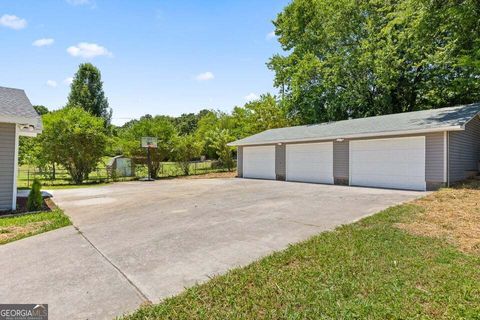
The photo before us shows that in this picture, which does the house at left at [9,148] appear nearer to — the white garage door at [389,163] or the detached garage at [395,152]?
the detached garage at [395,152]

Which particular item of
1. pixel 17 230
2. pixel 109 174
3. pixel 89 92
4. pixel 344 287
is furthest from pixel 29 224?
pixel 89 92

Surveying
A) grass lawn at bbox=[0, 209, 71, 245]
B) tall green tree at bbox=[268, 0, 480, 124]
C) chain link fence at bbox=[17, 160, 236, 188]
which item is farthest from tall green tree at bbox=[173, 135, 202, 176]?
grass lawn at bbox=[0, 209, 71, 245]

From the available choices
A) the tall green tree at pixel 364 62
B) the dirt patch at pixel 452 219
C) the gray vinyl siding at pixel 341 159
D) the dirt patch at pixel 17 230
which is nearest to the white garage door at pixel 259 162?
the gray vinyl siding at pixel 341 159

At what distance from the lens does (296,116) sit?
25.7 meters

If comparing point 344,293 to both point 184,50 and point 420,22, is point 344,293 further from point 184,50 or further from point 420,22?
point 184,50

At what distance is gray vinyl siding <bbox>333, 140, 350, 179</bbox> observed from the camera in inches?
528

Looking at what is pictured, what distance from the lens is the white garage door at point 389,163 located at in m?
11.0

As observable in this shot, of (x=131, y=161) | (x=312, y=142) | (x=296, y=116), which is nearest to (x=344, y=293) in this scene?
(x=312, y=142)

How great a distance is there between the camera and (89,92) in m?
38.8

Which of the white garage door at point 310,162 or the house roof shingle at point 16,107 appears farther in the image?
the white garage door at point 310,162

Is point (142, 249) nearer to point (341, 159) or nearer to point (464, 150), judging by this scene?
point (341, 159)

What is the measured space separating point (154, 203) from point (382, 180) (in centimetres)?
918

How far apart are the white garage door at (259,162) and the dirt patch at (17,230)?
1272 cm

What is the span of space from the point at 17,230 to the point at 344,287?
6373 millimetres
